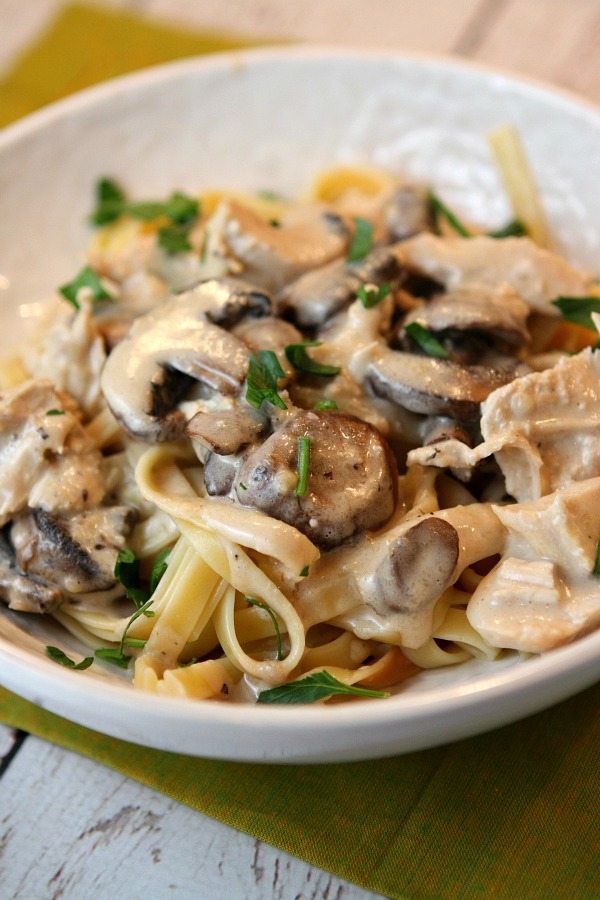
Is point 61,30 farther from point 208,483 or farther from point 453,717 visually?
point 453,717

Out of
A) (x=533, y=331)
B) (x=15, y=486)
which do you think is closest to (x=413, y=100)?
(x=533, y=331)

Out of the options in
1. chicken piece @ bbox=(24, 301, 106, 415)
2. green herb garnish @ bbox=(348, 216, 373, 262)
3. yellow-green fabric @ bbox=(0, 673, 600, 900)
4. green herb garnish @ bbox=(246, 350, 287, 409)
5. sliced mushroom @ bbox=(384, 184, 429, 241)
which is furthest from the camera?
sliced mushroom @ bbox=(384, 184, 429, 241)

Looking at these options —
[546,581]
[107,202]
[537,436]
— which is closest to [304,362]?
[537,436]

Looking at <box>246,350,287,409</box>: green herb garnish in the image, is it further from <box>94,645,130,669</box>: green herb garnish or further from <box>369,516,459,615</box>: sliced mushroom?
<box>94,645,130,669</box>: green herb garnish

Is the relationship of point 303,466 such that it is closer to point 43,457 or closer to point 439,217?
point 43,457

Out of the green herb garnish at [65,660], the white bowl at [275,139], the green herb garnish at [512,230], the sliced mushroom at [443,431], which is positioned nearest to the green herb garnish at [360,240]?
the green herb garnish at [512,230]

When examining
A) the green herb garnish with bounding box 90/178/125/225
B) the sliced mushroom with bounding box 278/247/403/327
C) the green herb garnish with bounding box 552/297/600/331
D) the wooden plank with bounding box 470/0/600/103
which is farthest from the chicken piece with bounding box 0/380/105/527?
the wooden plank with bounding box 470/0/600/103

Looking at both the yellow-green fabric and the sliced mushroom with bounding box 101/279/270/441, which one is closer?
the yellow-green fabric

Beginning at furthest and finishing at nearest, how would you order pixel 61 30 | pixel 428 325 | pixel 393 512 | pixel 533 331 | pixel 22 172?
1. pixel 61 30
2. pixel 22 172
3. pixel 533 331
4. pixel 428 325
5. pixel 393 512
